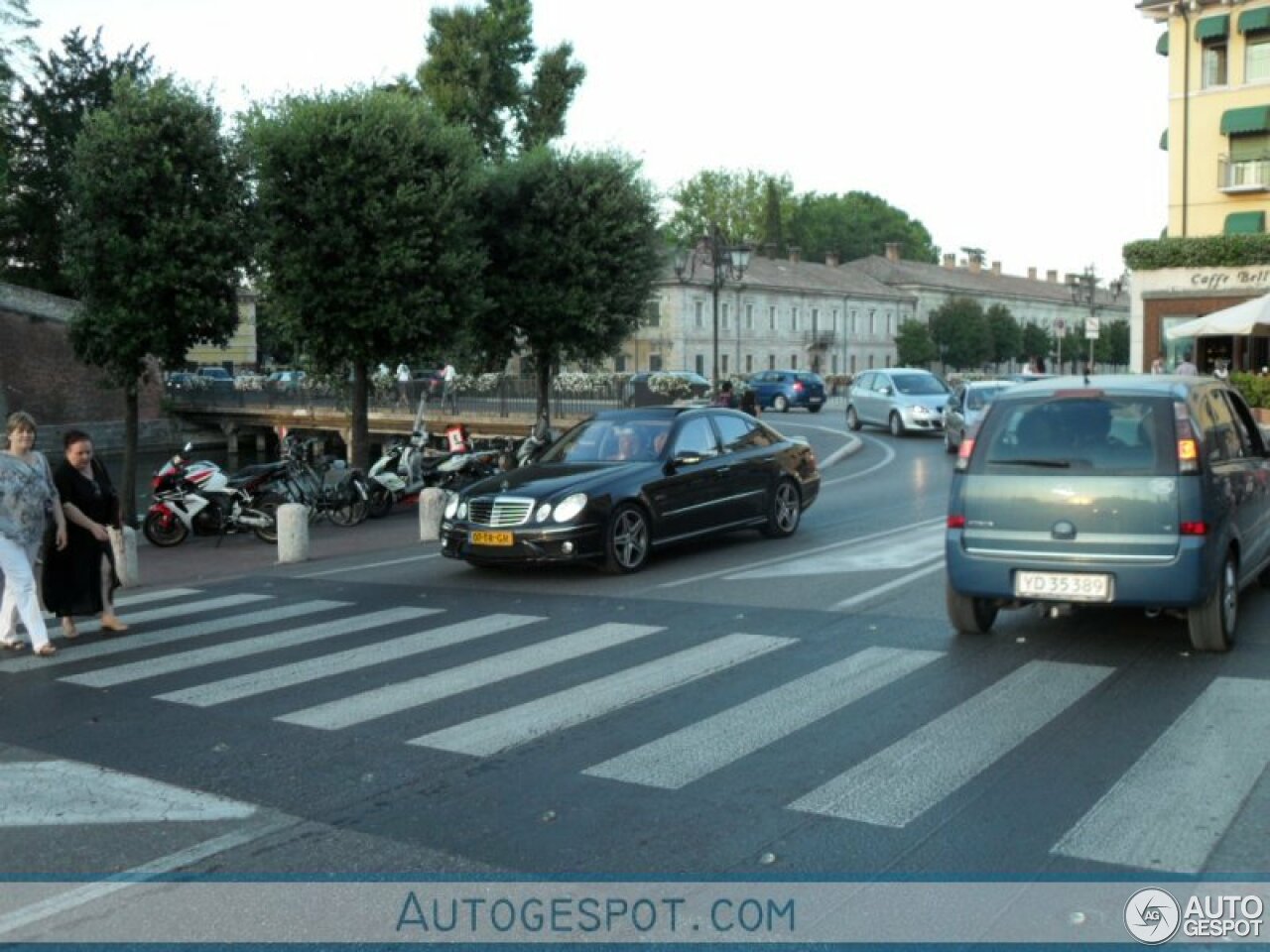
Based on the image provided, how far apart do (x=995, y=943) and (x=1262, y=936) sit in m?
0.86

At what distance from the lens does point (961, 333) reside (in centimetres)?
9388

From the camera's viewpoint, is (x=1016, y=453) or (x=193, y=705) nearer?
(x=193, y=705)

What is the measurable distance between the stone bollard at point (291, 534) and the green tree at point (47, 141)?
54.0 metres

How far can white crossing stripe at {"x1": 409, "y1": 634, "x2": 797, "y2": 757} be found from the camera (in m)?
6.36

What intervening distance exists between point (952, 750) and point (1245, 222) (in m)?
42.9

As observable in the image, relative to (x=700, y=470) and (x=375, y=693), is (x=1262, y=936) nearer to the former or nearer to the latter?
(x=375, y=693)

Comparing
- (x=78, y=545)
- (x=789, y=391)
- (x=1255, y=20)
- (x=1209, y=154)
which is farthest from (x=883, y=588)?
(x=1209, y=154)

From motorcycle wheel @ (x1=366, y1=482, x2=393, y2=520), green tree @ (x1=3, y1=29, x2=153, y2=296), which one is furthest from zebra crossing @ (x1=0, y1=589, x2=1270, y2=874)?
green tree @ (x1=3, y1=29, x2=153, y2=296)

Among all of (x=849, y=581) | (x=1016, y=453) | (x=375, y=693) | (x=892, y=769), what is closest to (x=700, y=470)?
(x=849, y=581)

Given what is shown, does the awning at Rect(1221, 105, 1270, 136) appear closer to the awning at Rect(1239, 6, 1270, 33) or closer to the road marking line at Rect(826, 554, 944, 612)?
the awning at Rect(1239, 6, 1270, 33)

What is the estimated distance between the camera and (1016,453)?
7980 mm

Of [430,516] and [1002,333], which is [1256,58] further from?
[1002,333]

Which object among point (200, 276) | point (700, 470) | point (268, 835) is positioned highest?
point (200, 276)

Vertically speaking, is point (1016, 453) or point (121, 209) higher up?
point (121, 209)
